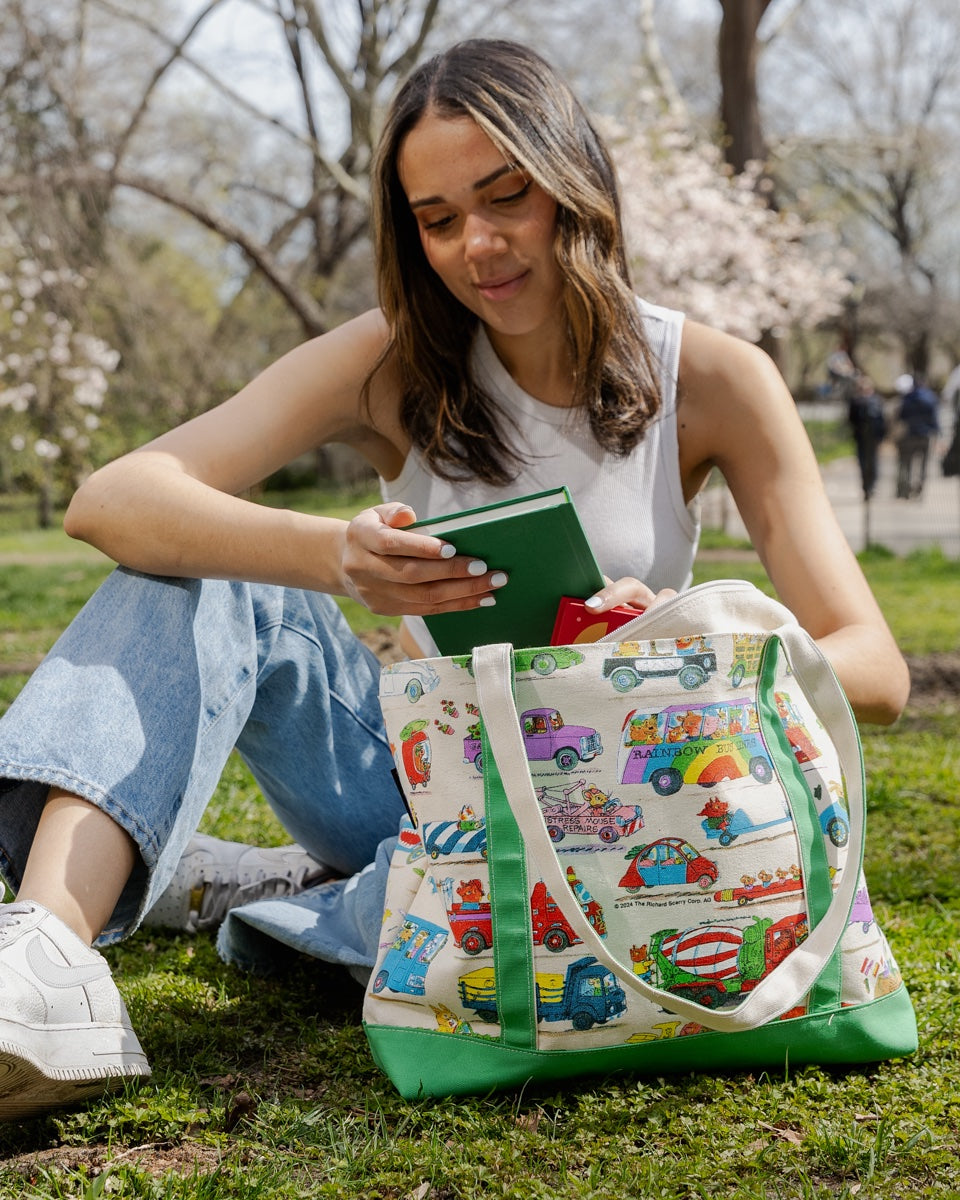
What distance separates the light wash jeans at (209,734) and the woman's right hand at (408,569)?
296mm

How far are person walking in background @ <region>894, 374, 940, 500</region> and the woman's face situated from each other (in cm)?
1208

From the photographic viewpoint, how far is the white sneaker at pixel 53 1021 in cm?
141

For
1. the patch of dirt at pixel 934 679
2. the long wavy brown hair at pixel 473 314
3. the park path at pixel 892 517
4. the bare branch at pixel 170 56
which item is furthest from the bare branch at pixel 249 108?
the long wavy brown hair at pixel 473 314

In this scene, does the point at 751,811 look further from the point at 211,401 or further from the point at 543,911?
the point at 211,401

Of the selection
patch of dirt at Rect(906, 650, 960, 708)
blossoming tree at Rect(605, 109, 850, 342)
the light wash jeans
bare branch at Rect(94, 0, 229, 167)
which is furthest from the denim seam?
bare branch at Rect(94, 0, 229, 167)

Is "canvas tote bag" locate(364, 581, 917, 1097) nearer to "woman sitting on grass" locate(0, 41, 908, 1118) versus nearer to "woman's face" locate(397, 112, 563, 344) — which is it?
"woman sitting on grass" locate(0, 41, 908, 1118)

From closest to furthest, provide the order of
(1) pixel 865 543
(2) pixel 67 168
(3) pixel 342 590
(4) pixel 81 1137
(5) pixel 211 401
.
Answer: (4) pixel 81 1137 < (3) pixel 342 590 < (1) pixel 865 543 < (2) pixel 67 168 < (5) pixel 211 401

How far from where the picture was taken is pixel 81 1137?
146 centimetres

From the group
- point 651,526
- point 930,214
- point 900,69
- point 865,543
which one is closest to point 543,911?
point 651,526

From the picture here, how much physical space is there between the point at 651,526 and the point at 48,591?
7.11 meters

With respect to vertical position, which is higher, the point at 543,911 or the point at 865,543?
the point at 543,911

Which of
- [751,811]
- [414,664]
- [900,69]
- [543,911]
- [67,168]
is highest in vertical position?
[900,69]

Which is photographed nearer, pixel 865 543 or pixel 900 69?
pixel 865 543

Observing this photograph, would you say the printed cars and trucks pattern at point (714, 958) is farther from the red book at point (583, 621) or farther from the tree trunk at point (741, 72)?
the tree trunk at point (741, 72)
